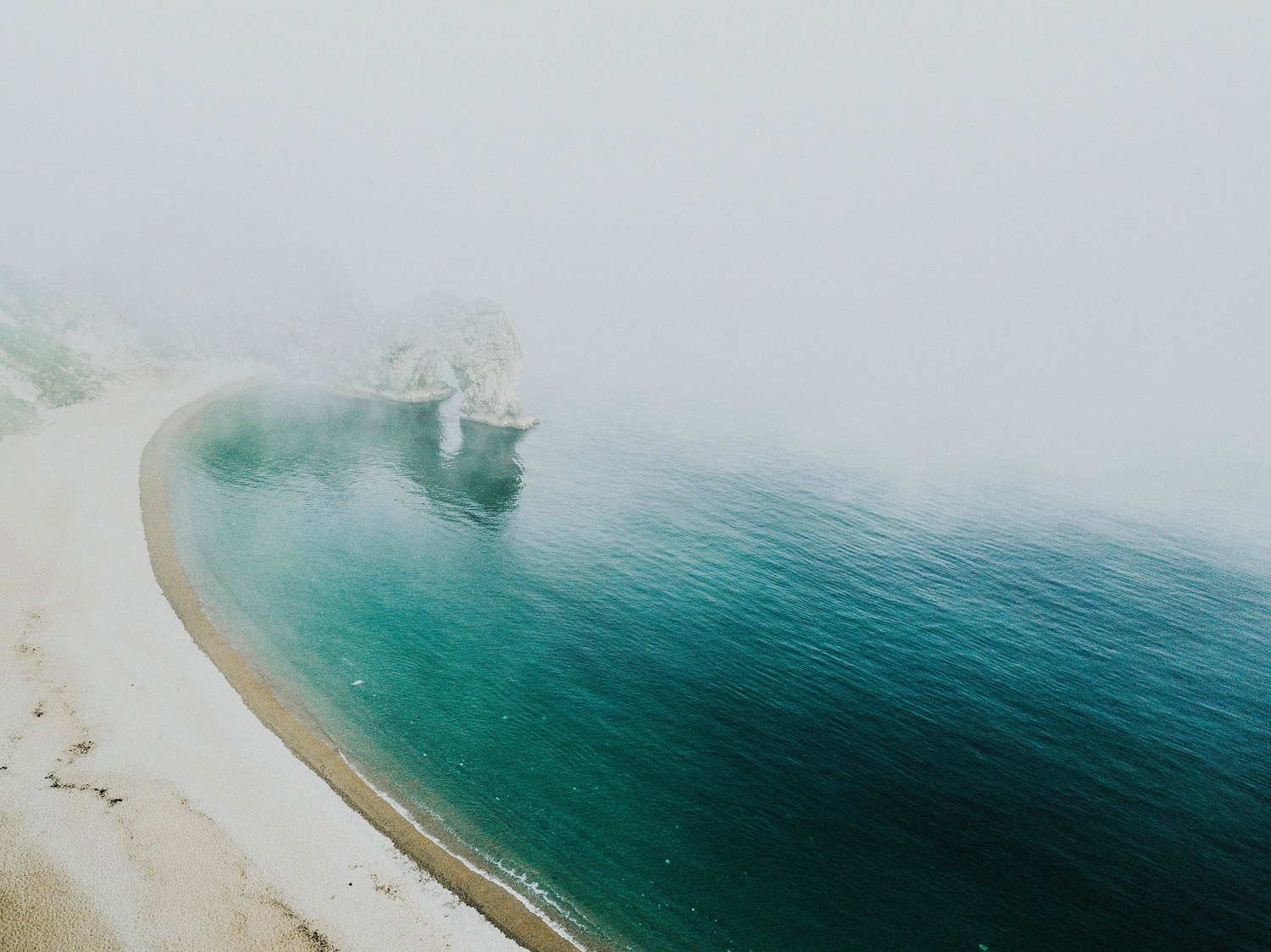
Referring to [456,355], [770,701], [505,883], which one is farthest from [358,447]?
[770,701]

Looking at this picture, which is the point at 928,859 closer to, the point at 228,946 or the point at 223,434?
the point at 228,946

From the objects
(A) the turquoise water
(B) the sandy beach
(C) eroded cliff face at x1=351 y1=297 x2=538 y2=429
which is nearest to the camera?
(B) the sandy beach

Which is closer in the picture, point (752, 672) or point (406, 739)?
point (406, 739)

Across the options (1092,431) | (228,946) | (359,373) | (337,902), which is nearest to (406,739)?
(337,902)

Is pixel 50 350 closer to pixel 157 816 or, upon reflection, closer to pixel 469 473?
pixel 469 473

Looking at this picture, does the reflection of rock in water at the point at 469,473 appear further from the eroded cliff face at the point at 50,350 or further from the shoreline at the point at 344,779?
the eroded cliff face at the point at 50,350

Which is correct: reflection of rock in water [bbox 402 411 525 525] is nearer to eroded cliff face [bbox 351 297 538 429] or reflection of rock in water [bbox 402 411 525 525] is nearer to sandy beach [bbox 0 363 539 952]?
eroded cliff face [bbox 351 297 538 429]

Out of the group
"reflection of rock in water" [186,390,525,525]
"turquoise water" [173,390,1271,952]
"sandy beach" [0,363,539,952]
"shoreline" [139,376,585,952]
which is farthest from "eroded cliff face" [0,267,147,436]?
"sandy beach" [0,363,539,952]
